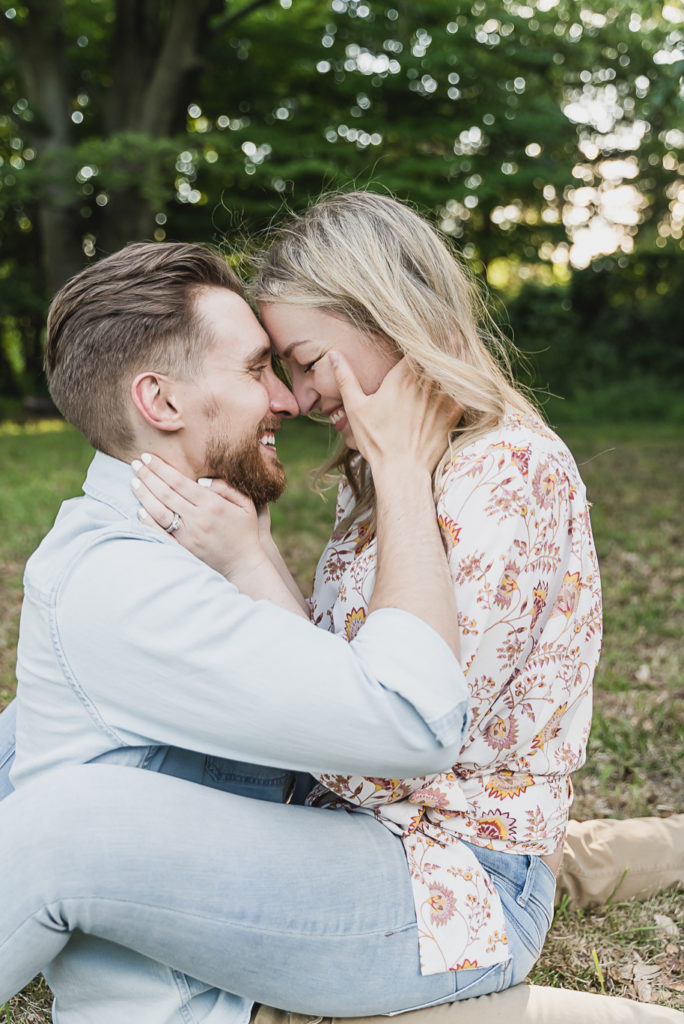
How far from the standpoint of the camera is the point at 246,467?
2.29 metres

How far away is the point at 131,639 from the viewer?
1.68 m

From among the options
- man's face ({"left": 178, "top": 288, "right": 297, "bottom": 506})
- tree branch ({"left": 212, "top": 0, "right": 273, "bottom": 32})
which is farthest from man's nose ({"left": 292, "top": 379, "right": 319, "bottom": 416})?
tree branch ({"left": 212, "top": 0, "right": 273, "bottom": 32})

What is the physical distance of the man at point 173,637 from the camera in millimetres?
1653

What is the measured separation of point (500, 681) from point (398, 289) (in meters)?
0.99

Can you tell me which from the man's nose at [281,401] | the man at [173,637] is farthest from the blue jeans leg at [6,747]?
the man's nose at [281,401]

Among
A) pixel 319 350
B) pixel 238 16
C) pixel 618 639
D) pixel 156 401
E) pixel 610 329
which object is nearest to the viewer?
pixel 156 401

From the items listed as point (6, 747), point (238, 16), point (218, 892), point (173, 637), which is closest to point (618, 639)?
point (6, 747)

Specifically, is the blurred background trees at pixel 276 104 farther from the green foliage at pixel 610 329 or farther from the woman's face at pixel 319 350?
the woman's face at pixel 319 350

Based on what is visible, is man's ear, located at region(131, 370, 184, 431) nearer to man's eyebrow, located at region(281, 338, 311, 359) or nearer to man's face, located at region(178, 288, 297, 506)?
man's face, located at region(178, 288, 297, 506)

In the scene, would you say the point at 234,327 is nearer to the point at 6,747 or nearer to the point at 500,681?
the point at 500,681

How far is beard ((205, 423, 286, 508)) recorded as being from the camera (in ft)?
7.34

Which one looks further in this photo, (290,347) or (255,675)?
(290,347)

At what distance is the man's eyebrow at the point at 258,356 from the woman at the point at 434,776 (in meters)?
0.11

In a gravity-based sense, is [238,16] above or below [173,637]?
above
